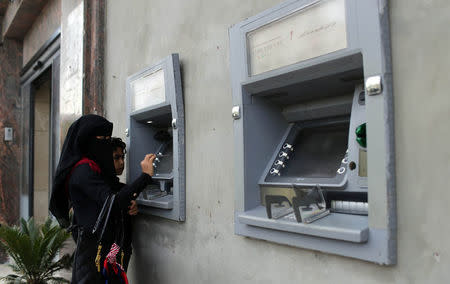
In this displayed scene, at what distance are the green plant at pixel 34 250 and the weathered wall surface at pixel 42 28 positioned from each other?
286 centimetres

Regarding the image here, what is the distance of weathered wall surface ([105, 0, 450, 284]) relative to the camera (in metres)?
1.23

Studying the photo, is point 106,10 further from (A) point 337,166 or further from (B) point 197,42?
(A) point 337,166

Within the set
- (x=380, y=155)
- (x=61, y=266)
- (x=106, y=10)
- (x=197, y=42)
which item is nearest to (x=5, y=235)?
(x=61, y=266)

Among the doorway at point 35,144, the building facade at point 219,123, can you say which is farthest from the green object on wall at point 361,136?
the doorway at point 35,144

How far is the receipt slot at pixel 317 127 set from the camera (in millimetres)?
1327

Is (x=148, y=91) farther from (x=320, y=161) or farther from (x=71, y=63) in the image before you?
(x=71, y=63)

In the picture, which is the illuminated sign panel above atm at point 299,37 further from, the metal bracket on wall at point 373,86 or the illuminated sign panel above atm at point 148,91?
the illuminated sign panel above atm at point 148,91

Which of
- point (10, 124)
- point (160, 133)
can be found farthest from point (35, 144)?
point (160, 133)

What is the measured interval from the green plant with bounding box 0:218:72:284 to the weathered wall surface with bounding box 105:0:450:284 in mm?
1089

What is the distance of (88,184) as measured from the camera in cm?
236

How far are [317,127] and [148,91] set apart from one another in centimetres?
132

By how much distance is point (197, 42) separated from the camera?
241cm

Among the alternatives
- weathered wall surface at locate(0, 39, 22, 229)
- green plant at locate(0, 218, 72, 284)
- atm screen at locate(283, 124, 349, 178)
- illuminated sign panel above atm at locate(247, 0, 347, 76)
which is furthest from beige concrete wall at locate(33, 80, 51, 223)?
atm screen at locate(283, 124, 349, 178)

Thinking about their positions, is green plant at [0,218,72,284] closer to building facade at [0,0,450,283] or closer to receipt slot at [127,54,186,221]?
building facade at [0,0,450,283]
